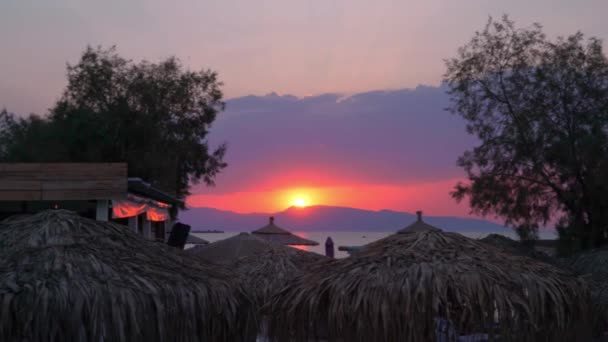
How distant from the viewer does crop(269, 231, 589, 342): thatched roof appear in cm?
758

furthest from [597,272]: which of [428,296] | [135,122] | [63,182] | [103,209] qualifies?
[135,122]

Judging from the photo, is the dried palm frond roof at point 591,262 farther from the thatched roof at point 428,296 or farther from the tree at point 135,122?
the tree at point 135,122

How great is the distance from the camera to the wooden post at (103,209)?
12920 millimetres

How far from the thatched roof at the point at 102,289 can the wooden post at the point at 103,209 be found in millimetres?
4050

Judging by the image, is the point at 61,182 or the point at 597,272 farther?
the point at 597,272

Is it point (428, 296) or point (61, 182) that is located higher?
point (61, 182)

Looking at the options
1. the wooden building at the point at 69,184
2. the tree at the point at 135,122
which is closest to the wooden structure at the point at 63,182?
the wooden building at the point at 69,184

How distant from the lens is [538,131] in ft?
71.5

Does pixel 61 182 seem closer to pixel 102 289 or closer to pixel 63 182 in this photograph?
pixel 63 182

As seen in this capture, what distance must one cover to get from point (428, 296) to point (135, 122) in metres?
24.0

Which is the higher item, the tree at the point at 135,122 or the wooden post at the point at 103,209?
the tree at the point at 135,122

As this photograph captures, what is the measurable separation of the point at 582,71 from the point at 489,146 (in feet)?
11.0

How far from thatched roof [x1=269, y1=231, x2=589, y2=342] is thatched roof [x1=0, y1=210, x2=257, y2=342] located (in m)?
0.76

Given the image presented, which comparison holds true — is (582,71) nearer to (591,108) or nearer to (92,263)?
(591,108)
